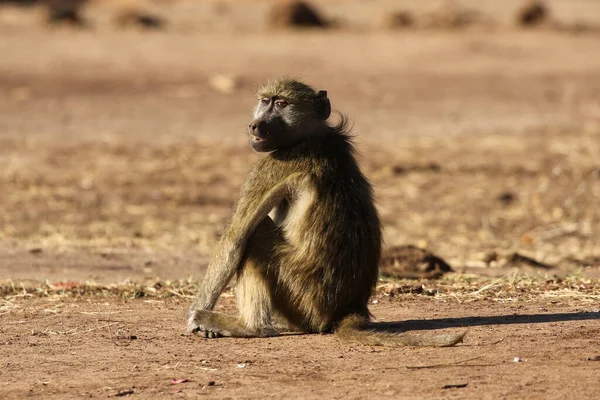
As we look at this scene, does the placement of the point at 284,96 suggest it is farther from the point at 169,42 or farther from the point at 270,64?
the point at 169,42

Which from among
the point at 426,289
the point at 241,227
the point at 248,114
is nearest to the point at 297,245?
the point at 241,227

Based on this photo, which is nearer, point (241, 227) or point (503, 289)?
point (241, 227)

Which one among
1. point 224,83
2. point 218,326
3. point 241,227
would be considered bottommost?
point 218,326

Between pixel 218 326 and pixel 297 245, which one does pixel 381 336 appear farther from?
pixel 218 326

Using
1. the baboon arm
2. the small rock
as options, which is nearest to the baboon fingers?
the baboon arm

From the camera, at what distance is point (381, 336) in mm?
6227

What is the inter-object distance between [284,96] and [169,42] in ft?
49.9

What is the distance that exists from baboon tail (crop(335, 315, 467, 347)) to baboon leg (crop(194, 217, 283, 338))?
44cm

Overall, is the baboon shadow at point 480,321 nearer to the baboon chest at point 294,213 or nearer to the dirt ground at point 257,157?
the dirt ground at point 257,157

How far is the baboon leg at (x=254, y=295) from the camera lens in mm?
6445

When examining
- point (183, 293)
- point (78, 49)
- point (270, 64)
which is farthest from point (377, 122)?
point (183, 293)

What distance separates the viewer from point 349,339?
6355 mm

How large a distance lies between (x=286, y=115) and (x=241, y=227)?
2.44 feet

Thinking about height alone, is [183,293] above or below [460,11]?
below
